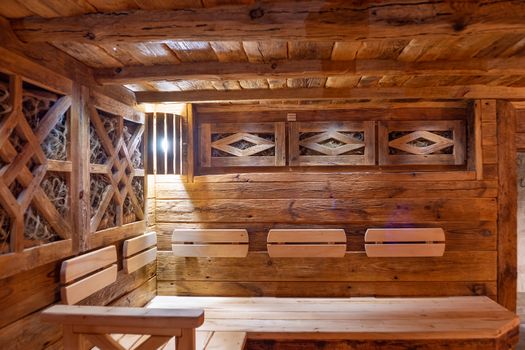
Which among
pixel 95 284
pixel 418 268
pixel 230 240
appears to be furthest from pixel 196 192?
pixel 418 268

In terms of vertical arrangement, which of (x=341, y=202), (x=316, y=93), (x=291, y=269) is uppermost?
(x=316, y=93)

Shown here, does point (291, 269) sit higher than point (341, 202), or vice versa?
point (341, 202)

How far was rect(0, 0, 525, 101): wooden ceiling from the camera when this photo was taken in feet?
5.84

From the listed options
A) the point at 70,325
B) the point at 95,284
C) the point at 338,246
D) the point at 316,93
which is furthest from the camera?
the point at 338,246

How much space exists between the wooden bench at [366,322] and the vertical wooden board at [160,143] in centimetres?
130

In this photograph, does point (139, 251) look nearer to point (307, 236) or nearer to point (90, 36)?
point (307, 236)

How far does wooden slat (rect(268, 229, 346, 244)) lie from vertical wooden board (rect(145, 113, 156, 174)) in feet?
4.37

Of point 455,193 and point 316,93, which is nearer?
point 316,93

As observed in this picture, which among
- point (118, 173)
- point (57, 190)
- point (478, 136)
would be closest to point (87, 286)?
point (57, 190)

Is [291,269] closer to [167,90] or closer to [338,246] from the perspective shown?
[338,246]

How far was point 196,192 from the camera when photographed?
3.64 metres

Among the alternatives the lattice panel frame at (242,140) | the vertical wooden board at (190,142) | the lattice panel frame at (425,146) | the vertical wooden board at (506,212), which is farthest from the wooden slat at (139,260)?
the vertical wooden board at (506,212)

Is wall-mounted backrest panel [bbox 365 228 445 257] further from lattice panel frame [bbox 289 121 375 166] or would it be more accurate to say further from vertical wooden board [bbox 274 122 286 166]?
vertical wooden board [bbox 274 122 286 166]

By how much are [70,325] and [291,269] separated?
219 cm
